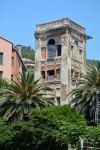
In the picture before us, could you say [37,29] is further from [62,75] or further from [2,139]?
[2,139]

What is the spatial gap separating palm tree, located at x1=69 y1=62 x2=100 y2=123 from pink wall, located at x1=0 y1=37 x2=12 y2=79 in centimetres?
2379

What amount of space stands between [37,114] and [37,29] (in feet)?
127

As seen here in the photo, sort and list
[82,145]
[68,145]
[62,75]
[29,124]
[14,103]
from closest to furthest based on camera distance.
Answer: [82,145], [68,145], [29,124], [14,103], [62,75]

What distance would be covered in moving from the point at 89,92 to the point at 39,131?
39.2 feet

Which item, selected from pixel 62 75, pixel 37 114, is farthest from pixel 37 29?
pixel 37 114

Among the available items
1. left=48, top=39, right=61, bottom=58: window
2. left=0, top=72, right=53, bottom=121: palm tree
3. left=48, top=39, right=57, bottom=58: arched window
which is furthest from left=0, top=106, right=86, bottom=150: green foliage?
left=48, top=39, right=57, bottom=58: arched window

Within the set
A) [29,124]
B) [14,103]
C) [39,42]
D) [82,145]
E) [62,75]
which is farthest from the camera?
[39,42]

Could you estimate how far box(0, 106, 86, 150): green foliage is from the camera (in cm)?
5112

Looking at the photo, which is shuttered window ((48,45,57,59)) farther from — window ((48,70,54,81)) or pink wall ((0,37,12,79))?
pink wall ((0,37,12,79))

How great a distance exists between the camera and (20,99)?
5822cm

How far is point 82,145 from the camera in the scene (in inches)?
1660

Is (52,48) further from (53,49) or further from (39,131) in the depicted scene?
(39,131)

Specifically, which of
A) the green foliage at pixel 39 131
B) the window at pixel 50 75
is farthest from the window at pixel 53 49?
the green foliage at pixel 39 131

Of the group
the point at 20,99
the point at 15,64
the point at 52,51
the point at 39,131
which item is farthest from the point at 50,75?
the point at 39,131
